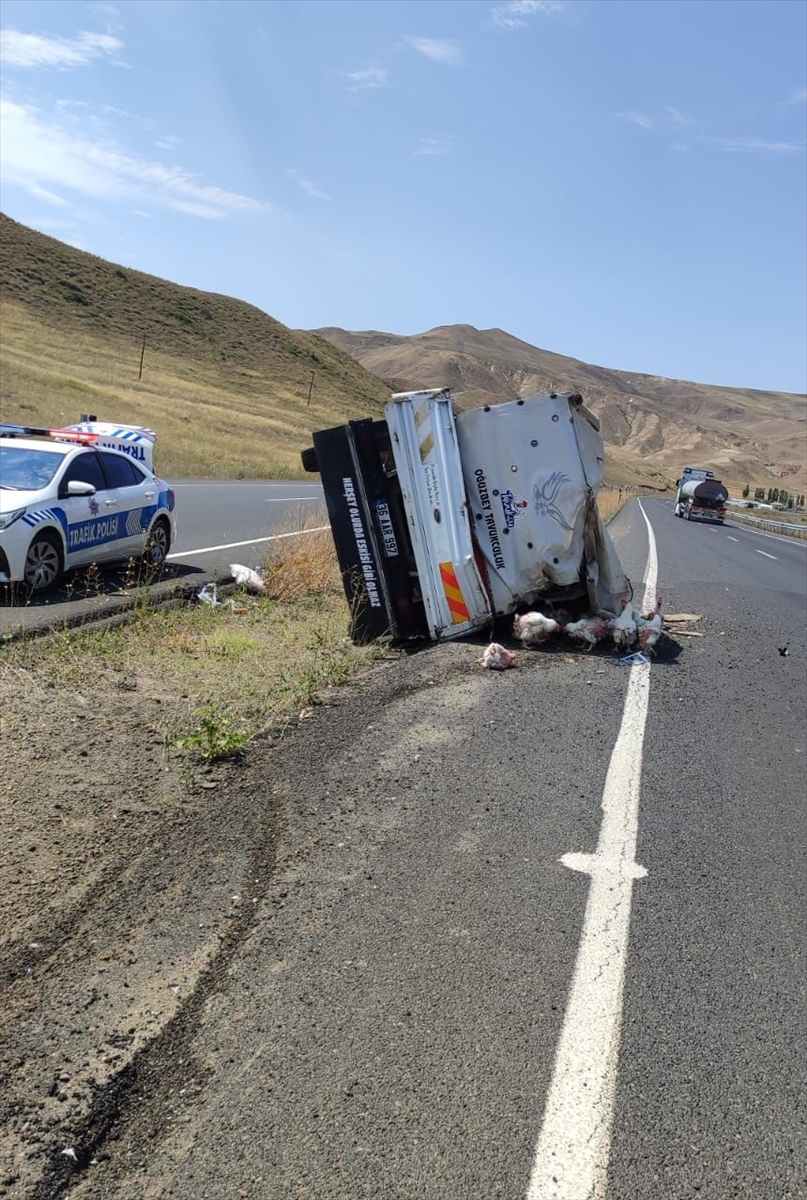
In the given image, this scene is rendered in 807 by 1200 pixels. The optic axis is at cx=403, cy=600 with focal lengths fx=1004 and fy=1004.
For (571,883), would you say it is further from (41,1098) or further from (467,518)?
(467,518)

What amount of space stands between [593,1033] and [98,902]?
189cm

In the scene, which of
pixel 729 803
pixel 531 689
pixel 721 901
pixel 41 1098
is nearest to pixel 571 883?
pixel 721 901

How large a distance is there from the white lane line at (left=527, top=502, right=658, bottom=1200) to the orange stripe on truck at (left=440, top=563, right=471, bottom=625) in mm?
3440

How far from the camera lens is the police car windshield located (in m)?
9.91

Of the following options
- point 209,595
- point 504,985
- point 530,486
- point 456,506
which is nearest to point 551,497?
point 530,486

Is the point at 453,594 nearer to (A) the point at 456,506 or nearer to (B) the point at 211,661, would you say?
(A) the point at 456,506

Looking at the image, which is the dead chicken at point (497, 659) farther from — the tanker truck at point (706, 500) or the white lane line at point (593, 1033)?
the tanker truck at point (706, 500)

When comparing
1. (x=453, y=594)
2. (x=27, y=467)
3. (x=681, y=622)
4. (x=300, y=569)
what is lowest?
(x=681, y=622)

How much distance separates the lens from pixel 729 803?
5387mm

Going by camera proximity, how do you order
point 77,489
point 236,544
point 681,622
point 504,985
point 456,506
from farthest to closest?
point 236,544, point 681,622, point 77,489, point 456,506, point 504,985

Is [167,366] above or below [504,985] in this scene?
above

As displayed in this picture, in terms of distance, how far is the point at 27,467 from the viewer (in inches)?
401

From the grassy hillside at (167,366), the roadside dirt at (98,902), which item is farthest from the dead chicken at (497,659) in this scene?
the grassy hillside at (167,366)

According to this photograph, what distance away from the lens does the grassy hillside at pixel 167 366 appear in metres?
41.8
